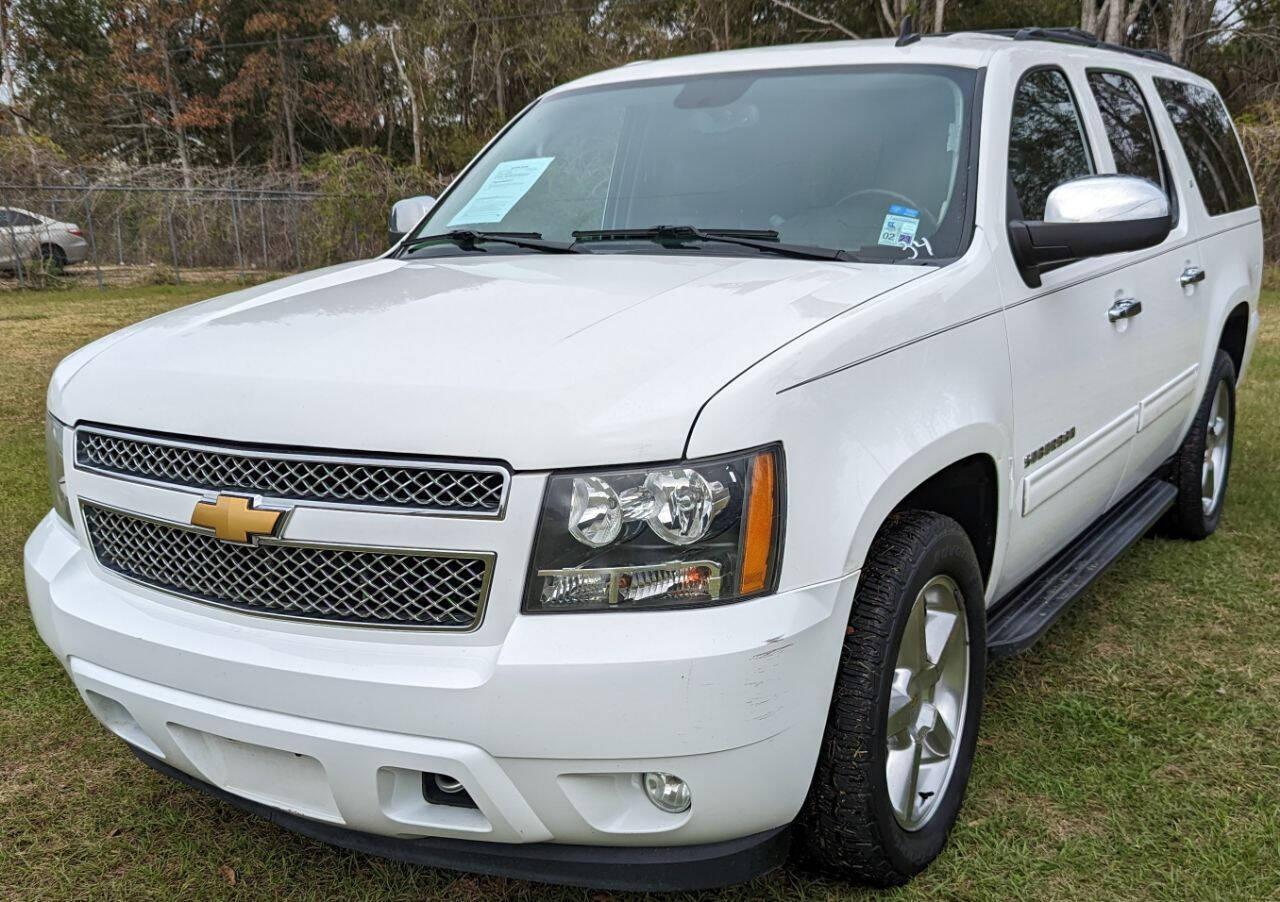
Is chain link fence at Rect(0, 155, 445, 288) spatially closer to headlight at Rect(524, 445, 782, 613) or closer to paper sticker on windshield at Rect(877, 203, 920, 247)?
paper sticker on windshield at Rect(877, 203, 920, 247)

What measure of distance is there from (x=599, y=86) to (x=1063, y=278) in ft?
5.43

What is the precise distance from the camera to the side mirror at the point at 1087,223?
8.83 ft

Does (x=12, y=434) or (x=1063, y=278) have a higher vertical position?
(x=1063, y=278)

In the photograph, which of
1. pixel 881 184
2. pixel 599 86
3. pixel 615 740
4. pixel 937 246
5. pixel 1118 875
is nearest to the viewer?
pixel 615 740

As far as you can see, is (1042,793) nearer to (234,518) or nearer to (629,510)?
(629,510)

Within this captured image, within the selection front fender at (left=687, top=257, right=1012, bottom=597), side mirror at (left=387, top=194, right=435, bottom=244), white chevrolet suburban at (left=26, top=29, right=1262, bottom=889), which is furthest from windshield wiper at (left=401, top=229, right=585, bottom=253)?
front fender at (left=687, top=257, right=1012, bottom=597)

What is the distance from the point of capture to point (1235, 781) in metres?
2.78

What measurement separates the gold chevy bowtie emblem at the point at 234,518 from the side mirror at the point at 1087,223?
1.87 m

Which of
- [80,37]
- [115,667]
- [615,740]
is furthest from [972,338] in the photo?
[80,37]

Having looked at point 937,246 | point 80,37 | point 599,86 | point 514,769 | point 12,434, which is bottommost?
point 12,434

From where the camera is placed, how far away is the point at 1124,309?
10.7ft

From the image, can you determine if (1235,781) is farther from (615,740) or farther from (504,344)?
(504,344)

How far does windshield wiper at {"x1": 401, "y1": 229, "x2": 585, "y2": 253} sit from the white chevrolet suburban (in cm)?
2

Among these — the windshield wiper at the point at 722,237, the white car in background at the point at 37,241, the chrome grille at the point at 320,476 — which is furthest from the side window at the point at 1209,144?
the white car in background at the point at 37,241
